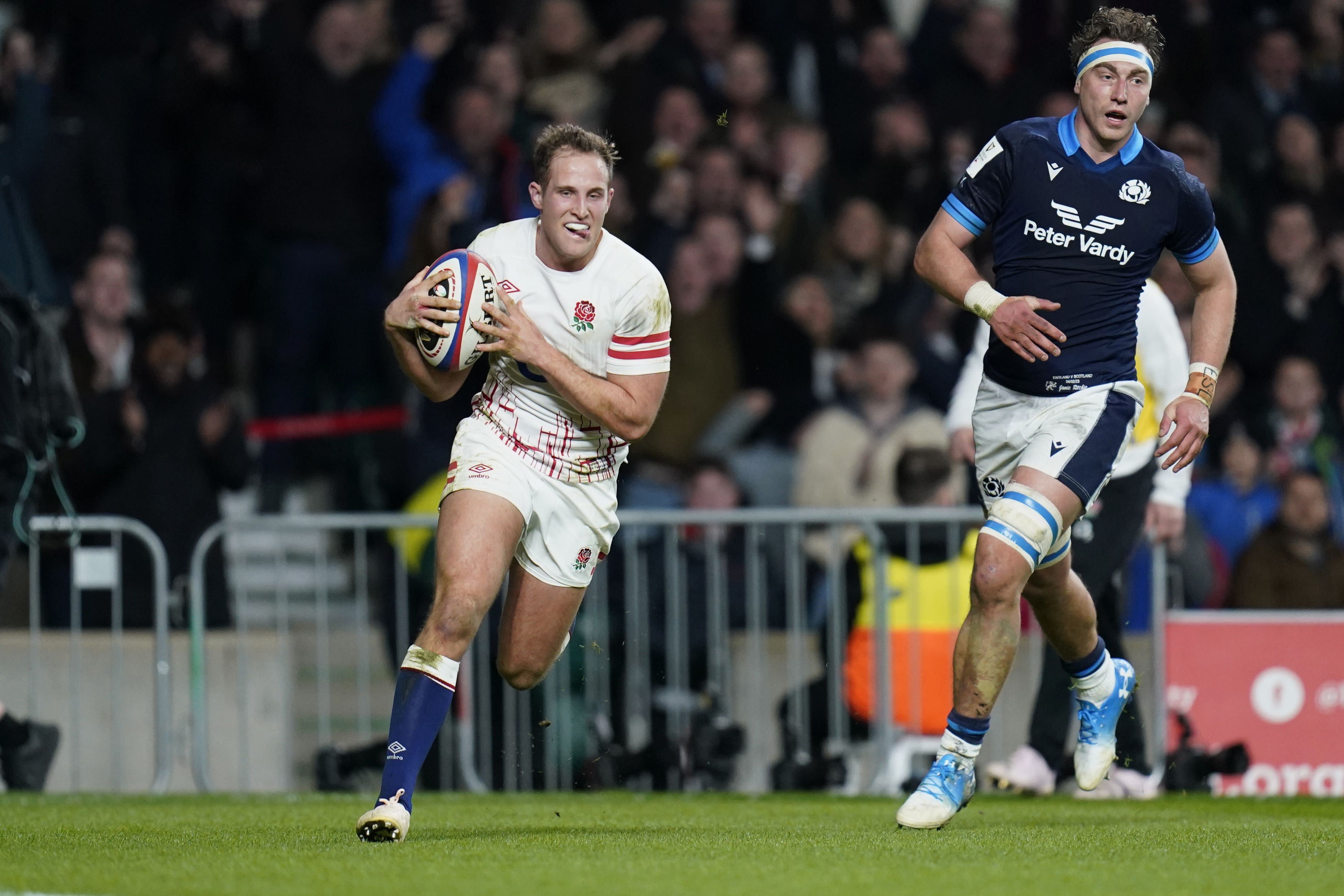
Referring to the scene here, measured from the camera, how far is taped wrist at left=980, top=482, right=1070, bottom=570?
6969 mm

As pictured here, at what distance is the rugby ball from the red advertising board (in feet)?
14.9

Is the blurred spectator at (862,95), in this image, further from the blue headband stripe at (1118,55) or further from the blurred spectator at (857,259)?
the blue headband stripe at (1118,55)

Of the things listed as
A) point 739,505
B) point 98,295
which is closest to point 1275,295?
point 739,505

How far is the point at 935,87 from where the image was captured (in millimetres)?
14609

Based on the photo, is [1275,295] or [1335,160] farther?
[1335,160]

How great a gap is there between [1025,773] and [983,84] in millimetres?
6748

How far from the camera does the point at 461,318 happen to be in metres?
6.75

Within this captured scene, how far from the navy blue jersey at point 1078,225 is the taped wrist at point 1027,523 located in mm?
461

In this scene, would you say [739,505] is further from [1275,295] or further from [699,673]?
[1275,295]

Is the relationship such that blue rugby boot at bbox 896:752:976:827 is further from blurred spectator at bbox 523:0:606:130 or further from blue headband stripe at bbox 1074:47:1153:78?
blurred spectator at bbox 523:0:606:130

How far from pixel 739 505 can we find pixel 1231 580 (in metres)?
2.78

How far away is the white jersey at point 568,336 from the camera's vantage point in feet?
23.3

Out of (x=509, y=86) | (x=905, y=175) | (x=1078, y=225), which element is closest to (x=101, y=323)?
(x=509, y=86)

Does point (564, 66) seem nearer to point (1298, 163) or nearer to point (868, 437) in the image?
point (868, 437)
